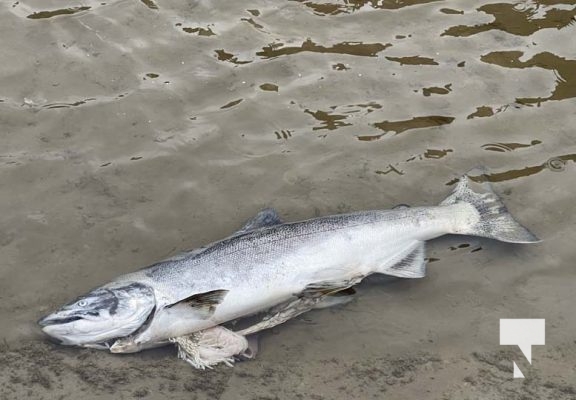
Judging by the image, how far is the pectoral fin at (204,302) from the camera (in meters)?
5.07

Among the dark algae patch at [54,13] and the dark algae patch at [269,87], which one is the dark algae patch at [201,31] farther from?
the dark algae patch at [54,13]

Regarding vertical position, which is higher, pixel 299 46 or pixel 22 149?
pixel 299 46

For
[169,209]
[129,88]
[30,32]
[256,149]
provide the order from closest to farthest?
[169,209], [256,149], [129,88], [30,32]

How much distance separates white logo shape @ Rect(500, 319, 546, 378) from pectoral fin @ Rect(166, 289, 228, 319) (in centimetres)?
226

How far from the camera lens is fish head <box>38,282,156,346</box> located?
5.08 m

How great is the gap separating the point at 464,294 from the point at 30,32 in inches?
216

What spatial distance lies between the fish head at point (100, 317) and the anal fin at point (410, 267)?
1.97 meters

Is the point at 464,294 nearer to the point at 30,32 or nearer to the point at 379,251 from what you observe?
the point at 379,251

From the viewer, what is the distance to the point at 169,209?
609 centimetres

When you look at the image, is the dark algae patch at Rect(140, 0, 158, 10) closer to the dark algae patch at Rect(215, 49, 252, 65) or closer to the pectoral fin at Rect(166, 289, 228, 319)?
the dark algae patch at Rect(215, 49, 252, 65)

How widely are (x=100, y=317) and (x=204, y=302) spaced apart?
80 centimetres

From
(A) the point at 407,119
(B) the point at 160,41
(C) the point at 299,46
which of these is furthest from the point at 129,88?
(A) the point at 407,119

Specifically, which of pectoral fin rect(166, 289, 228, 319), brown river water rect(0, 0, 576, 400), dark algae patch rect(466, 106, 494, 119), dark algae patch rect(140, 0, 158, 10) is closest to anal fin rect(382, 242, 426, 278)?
brown river water rect(0, 0, 576, 400)

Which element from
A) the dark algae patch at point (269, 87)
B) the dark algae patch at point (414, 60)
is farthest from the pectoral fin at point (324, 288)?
the dark algae patch at point (414, 60)
